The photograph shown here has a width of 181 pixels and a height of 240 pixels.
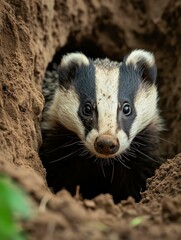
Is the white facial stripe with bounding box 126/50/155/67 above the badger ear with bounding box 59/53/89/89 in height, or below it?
above

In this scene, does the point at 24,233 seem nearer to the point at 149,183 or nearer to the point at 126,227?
the point at 126,227

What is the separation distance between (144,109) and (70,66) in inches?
34.7

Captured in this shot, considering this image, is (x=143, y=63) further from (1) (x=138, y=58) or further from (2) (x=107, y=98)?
(2) (x=107, y=98)

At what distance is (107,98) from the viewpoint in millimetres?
4637

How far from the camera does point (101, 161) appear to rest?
5285 mm

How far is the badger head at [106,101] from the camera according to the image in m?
4.41

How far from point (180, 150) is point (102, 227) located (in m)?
3.71

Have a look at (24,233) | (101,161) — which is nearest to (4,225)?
(24,233)

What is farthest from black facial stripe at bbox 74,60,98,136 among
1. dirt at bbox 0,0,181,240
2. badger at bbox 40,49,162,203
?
dirt at bbox 0,0,181,240

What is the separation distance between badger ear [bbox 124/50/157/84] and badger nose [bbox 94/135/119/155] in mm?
1314

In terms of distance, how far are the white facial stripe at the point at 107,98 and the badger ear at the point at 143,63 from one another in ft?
0.79

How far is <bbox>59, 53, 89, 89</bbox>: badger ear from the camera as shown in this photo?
17.1ft

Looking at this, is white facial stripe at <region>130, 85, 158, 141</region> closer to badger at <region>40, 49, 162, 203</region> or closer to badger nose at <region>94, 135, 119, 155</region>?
badger at <region>40, 49, 162, 203</region>

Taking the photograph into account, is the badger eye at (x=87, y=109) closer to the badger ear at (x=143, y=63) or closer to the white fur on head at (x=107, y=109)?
the white fur on head at (x=107, y=109)
